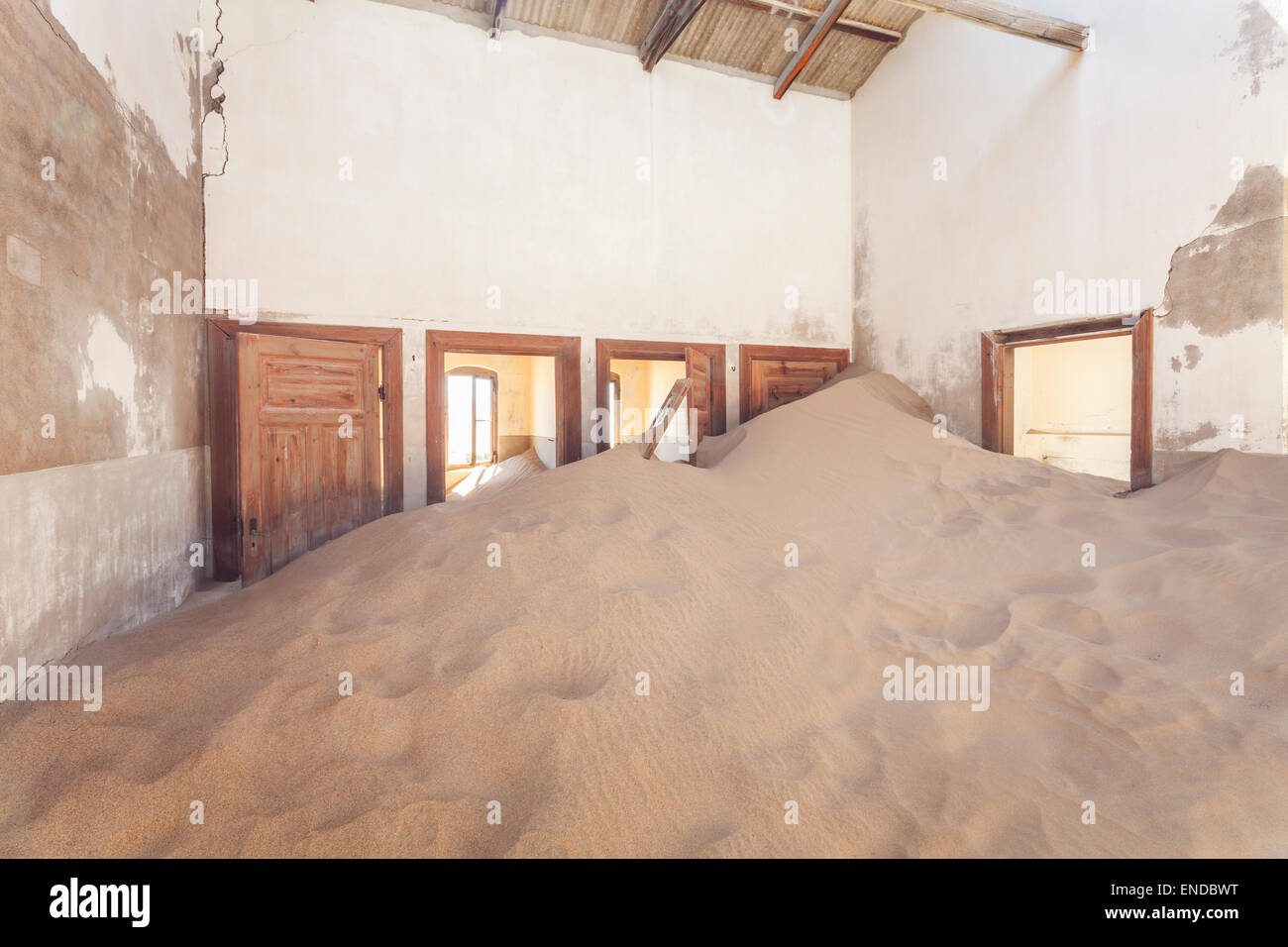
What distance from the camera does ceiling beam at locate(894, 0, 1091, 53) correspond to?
5684mm

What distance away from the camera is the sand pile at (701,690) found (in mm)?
2189

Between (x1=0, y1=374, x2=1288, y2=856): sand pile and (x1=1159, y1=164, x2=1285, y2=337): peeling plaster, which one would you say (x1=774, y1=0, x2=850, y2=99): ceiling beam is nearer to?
(x1=1159, y1=164, x2=1285, y2=337): peeling plaster

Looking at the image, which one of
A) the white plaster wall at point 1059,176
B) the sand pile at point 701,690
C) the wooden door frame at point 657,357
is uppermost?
the white plaster wall at point 1059,176

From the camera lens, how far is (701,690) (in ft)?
9.64

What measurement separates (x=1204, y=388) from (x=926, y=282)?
10.2 ft

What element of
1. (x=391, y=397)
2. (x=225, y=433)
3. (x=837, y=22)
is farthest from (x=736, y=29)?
(x=225, y=433)

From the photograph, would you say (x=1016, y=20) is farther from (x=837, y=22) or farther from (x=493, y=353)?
(x=493, y=353)

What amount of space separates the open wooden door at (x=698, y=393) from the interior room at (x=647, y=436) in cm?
7

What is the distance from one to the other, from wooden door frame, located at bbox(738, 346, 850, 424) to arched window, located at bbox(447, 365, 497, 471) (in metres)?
7.28

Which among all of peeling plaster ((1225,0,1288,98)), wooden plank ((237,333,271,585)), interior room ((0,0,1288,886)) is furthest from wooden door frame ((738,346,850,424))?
wooden plank ((237,333,271,585))

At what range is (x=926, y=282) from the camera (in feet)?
24.8

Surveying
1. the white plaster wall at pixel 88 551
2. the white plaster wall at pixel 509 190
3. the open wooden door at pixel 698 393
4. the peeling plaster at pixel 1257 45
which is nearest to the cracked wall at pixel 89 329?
the white plaster wall at pixel 88 551

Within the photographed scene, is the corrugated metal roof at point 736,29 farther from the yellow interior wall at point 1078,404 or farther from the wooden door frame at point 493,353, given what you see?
the yellow interior wall at point 1078,404
